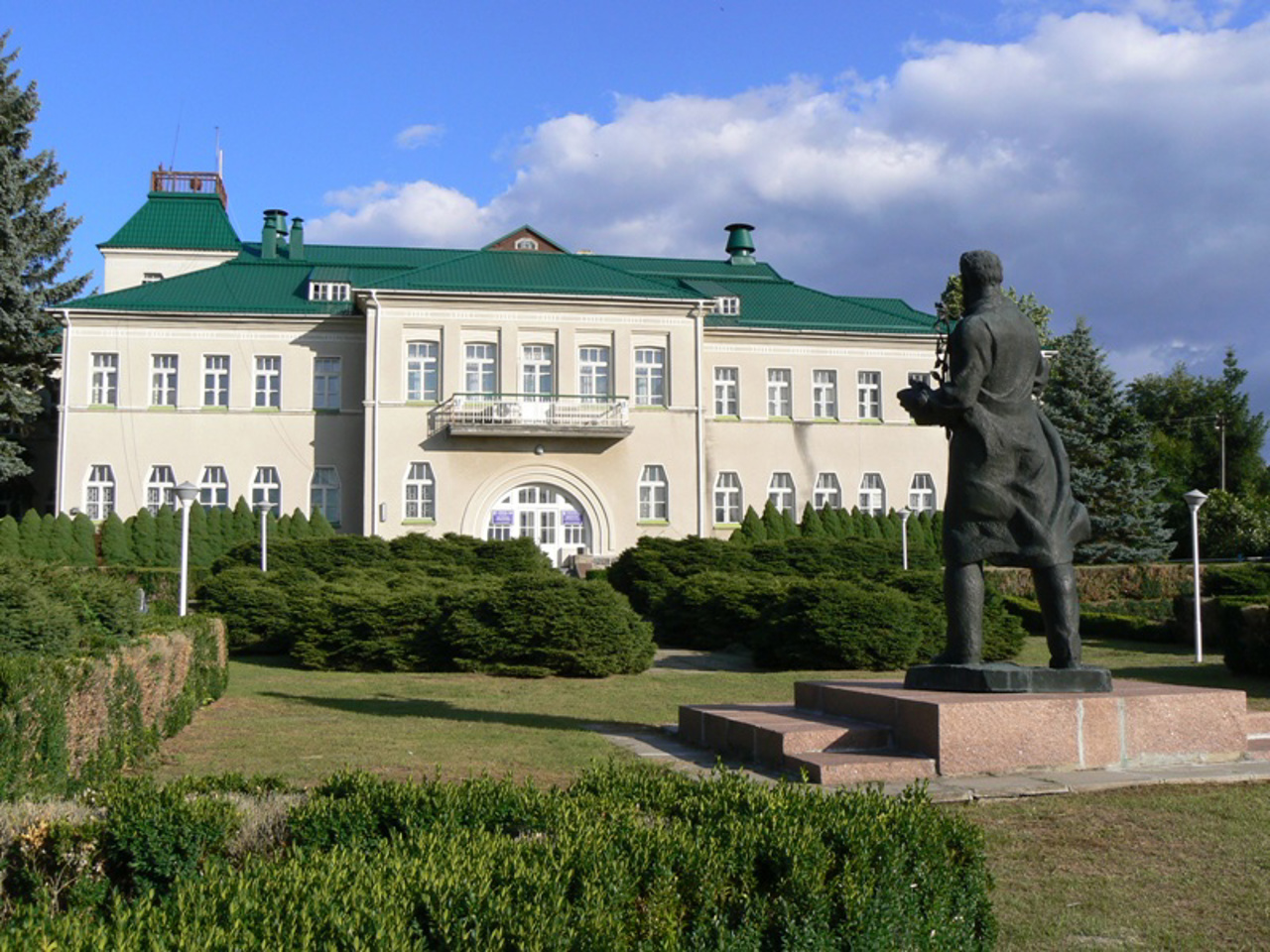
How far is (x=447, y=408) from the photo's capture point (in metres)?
38.0

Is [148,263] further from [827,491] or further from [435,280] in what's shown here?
[827,491]

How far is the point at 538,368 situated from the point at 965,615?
31.4 metres

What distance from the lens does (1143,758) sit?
791 centimetres

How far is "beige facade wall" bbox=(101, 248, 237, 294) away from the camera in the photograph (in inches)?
1896

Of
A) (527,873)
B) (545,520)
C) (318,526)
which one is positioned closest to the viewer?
(527,873)

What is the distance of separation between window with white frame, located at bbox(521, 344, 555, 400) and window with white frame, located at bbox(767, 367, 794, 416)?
26.2ft

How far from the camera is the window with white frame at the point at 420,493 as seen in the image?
38000mm

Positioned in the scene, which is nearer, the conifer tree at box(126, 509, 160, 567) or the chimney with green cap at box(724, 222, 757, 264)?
the conifer tree at box(126, 509, 160, 567)

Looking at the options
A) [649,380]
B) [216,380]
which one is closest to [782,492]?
[649,380]

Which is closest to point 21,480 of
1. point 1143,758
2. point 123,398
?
point 123,398

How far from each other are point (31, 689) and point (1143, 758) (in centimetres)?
682

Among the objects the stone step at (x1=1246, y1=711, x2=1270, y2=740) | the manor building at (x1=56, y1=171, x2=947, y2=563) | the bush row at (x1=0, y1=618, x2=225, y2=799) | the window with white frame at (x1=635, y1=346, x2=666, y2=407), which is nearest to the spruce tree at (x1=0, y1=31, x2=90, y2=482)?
the manor building at (x1=56, y1=171, x2=947, y2=563)

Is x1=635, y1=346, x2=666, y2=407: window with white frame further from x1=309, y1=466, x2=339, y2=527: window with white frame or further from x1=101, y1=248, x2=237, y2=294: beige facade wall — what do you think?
x1=101, y1=248, x2=237, y2=294: beige facade wall

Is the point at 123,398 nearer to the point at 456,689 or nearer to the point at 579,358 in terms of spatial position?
the point at 579,358
